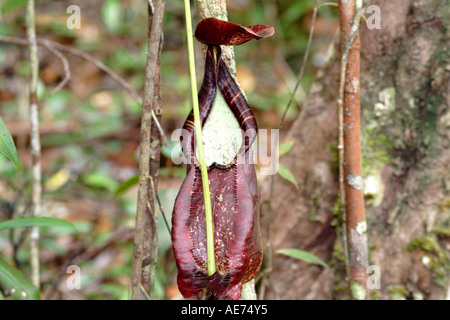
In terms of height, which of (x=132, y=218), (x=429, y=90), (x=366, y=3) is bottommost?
(x=132, y=218)

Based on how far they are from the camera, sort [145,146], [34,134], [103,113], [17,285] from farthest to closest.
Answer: [103,113] < [34,134] < [17,285] < [145,146]

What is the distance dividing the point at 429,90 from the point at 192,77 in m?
1.07

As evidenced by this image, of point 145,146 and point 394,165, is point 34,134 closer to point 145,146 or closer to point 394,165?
point 145,146

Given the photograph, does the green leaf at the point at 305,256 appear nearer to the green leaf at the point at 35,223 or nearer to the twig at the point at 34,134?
the green leaf at the point at 35,223

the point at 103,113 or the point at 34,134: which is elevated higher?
the point at 103,113

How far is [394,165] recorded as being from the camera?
1664 mm

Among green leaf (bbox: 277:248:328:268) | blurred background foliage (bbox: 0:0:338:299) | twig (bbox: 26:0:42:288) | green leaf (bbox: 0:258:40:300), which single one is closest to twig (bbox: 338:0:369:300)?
green leaf (bbox: 277:248:328:268)

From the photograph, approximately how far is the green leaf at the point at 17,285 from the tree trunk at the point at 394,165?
93 centimetres

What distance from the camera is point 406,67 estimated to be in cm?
163

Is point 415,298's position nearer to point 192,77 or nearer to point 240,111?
point 240,111

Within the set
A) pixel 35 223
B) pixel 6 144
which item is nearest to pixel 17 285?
pixel 35 223

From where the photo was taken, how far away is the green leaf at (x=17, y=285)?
53.3 inches

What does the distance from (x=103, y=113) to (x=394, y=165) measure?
256cm
